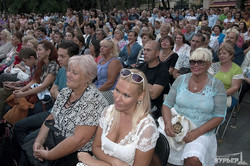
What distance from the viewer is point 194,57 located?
2.51 meters

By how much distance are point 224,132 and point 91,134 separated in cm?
241

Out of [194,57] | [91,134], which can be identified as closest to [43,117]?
[91,134]

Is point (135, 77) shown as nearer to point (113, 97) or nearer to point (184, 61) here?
point (113, 97)

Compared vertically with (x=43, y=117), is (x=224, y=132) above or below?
below

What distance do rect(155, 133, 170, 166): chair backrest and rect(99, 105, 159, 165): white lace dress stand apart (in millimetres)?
101

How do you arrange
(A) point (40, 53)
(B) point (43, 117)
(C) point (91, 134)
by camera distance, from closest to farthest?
(C) point (91, 134) → (B) point (43, 117) → (A) point (40, 53)

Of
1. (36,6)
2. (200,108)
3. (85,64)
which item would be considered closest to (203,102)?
(200,108)

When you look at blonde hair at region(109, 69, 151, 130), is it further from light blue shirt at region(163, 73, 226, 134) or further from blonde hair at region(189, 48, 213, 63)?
blonde hair at region(189, 48, 213, 63)

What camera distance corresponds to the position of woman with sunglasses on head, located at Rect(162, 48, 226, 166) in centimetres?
232

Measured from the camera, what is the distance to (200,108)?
2.41 m

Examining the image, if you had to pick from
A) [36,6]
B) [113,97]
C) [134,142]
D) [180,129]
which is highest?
[36,6]

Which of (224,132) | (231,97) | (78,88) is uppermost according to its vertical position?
(78,88)

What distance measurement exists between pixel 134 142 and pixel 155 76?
151 centimetres

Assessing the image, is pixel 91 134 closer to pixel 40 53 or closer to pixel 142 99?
pixel 142 99
